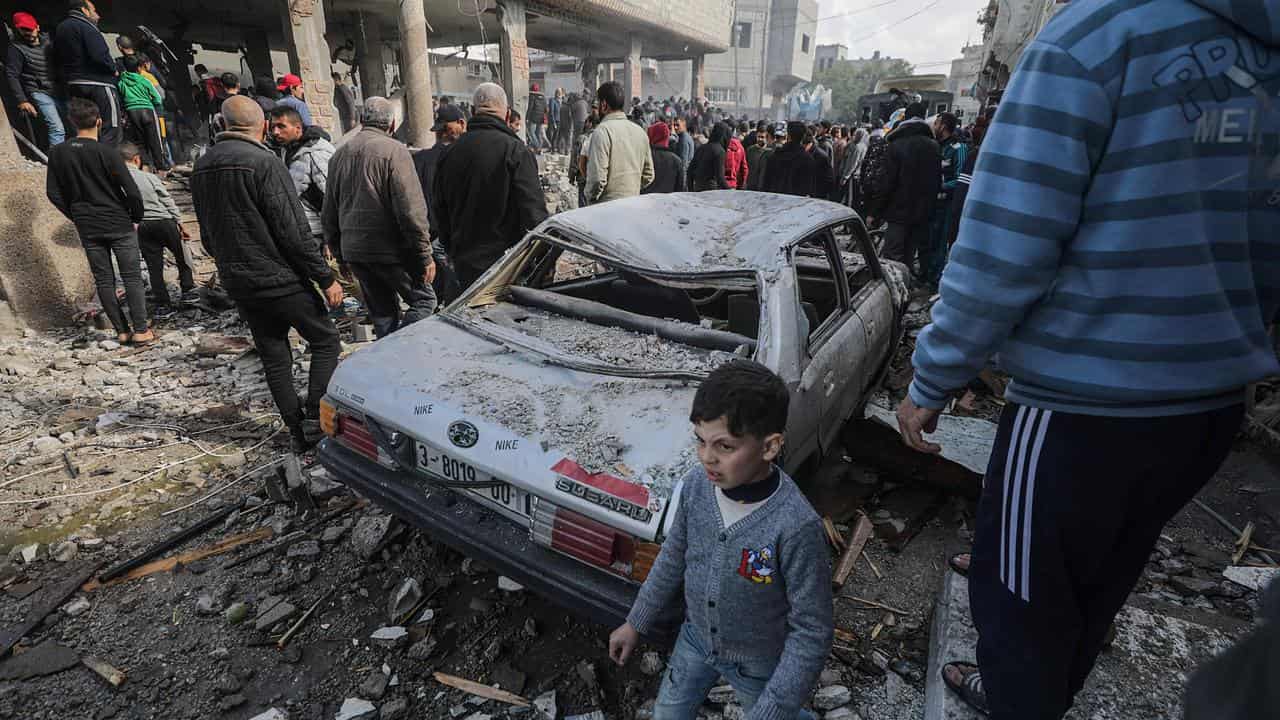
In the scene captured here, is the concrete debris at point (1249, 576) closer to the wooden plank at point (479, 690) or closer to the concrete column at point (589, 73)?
the wooden plank at point (479, 690)

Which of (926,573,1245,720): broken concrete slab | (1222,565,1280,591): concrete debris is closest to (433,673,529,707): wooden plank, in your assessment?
(926,573,1245,720): broken concrete slab

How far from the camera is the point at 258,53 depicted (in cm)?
1695

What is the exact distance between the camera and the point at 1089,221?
1234 mm

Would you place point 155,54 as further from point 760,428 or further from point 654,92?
point 654,92

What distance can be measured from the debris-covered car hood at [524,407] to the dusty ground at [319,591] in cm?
90

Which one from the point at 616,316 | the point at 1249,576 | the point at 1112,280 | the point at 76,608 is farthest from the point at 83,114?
the point at 1249,576

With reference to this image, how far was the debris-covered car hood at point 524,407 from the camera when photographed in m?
2.09

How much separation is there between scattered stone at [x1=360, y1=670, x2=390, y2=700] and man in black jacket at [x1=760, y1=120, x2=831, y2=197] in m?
7.87

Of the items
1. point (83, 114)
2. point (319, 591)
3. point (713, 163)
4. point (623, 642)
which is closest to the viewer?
point (623, 642)

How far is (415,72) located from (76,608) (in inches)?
397

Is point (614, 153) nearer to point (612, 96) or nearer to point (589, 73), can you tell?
point (612, 96)

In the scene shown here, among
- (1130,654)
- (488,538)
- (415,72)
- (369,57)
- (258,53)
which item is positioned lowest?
(1130,654)

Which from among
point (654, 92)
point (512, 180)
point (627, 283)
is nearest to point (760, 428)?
point (627, 283)

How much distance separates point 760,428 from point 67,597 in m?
3.34
